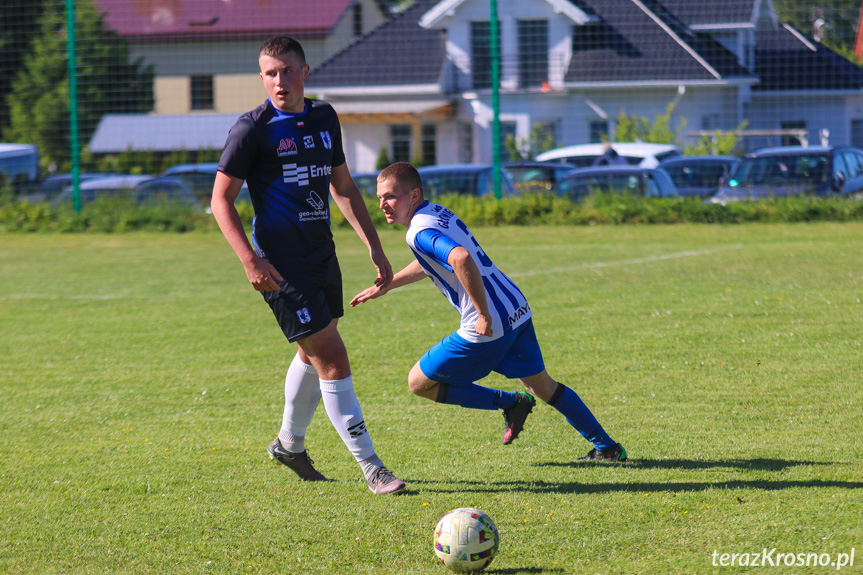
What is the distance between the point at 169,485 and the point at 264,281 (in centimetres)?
→ 114

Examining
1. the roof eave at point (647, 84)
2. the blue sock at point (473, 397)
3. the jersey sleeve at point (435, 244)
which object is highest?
the roof eave at point (647, 84)

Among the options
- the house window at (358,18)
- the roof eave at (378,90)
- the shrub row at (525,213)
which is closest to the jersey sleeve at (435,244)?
the shrub row at (525,213)

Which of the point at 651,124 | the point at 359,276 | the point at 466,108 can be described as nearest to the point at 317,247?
the point at 359,276

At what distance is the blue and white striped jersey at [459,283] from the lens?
15.4 feet

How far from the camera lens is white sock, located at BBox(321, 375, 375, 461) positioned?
A: 4777mm

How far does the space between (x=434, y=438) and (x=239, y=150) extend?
196 cm

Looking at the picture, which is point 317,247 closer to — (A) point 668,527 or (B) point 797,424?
(A) point 668,527

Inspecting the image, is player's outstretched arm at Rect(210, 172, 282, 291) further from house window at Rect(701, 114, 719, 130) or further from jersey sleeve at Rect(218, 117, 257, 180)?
house window at Rect(701, 114, 719, 130)

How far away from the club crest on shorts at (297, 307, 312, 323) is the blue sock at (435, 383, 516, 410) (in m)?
0.79

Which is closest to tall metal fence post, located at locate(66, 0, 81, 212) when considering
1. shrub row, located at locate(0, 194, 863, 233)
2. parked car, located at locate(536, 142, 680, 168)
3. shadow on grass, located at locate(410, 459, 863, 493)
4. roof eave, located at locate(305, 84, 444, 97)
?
shrub row, located at locate(0, 194, 863, 233)

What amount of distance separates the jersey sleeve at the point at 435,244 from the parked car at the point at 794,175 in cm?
1275

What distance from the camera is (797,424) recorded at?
552cm

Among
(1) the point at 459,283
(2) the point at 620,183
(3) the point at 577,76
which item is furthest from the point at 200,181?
(1) the point at 459,283

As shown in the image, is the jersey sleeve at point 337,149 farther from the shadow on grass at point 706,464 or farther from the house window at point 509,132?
the house window at point 509,132
